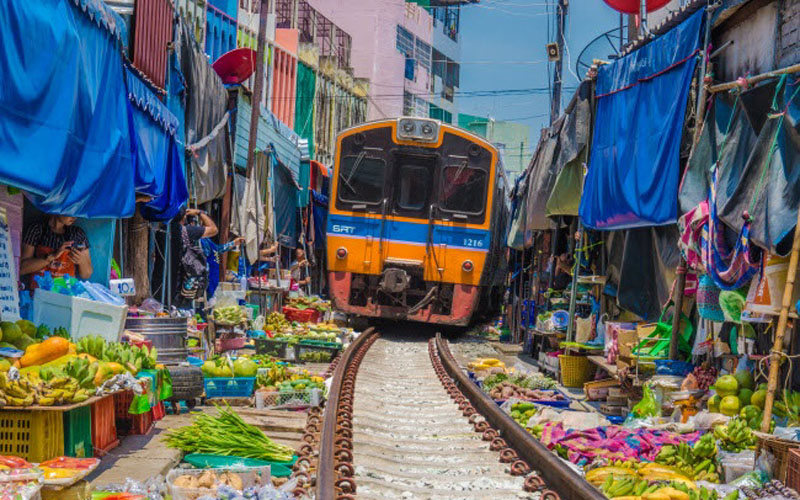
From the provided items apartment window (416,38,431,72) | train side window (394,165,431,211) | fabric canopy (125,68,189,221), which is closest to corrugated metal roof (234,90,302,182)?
train side window (394,165,431,211)

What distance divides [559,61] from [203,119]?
408 inches

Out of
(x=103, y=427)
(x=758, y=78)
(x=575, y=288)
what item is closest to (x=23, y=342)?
(x=103, y=427)

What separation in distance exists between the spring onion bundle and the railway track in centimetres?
22

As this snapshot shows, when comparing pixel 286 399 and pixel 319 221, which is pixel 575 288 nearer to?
pixel 286 399

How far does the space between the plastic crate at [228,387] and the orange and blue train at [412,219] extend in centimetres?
763

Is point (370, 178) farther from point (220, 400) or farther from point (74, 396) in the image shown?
point (74, 396)

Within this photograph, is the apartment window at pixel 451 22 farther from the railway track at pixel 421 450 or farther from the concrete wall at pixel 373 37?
the railway track at pixel 421 450

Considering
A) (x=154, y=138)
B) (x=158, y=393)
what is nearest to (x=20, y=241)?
(x=158, y=393)

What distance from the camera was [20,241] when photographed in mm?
7969

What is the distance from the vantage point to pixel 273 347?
43.1 ft

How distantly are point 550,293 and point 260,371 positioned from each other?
21.0 feet

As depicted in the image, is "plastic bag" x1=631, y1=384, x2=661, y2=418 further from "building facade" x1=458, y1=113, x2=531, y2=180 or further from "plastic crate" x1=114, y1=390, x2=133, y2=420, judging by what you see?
"building facade" x1=458, y1=113, x2=531, y2=180

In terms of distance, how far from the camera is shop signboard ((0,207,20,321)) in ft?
22.3

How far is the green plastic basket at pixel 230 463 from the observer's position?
19.4 ft
